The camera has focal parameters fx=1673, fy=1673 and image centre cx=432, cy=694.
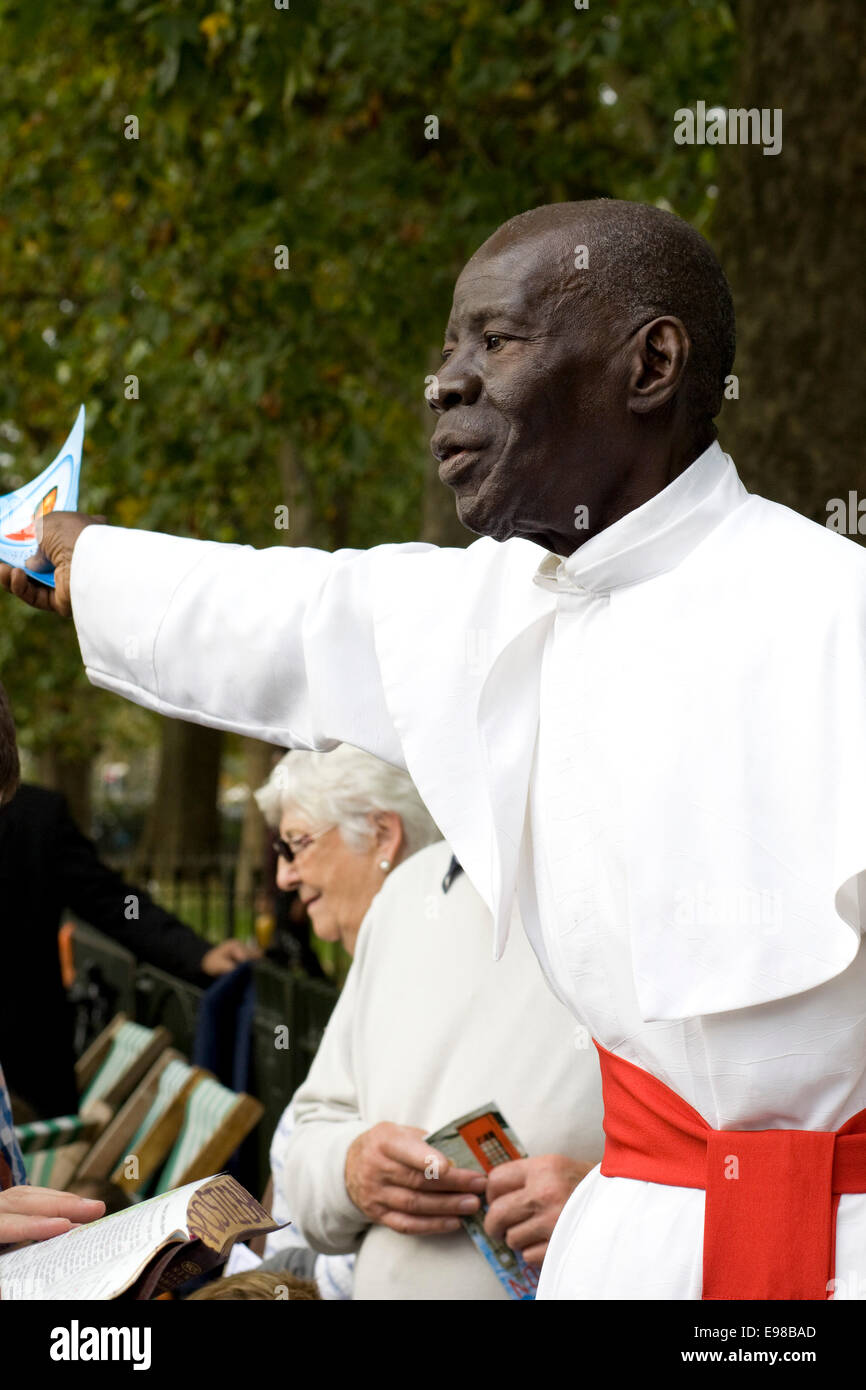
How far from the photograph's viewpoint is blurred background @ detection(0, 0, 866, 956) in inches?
175

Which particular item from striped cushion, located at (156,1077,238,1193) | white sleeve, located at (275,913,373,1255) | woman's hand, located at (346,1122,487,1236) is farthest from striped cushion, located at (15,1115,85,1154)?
woman's hand, located at (346,1122,487,1236)

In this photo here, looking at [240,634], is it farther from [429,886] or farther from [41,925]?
[41,925]

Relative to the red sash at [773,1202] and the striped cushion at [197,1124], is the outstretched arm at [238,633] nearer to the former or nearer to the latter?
the red sash at [773,1202]

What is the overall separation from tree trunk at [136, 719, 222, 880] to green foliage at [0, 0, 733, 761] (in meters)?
7.08

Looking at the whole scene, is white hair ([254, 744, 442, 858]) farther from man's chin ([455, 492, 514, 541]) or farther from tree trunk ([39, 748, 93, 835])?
tree trunk ([39, 748, 93, 835])

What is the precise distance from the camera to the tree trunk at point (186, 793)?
55.6 feet

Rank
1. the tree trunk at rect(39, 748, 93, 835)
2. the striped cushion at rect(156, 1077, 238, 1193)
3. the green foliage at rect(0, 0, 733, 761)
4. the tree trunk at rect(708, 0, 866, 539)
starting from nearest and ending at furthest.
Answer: the tree trunk at rect(708, 0, 866, 539) < the striped cushion at rect(156, 1077, 238, 1193) < the green foliage at rect(0, 0, 733, 761) < the tree trunk at rect(39, 748, 93, 835)

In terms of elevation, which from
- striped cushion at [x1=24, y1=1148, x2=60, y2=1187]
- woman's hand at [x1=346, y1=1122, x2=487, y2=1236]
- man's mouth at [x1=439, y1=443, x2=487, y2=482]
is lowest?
striped cushion at [x1=24, y1=1148, x2=60, y2=1187]

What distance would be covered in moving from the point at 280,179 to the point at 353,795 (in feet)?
16.2

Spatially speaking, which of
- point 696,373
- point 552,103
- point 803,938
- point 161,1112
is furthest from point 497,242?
point 552,103

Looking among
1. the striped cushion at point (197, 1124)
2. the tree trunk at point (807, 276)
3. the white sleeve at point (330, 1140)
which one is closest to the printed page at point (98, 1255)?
the white sleeve at point (330, 1140)

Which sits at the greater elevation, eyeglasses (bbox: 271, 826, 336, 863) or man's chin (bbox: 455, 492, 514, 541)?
man's chin (bbox: 455, 492, 514, 541)

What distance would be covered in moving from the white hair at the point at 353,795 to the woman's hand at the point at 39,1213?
1.76 meters

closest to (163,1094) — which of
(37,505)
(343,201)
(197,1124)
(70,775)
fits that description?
(197,1124)
